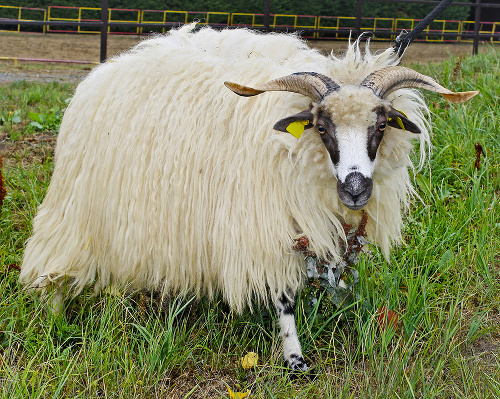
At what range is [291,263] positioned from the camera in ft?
8.23

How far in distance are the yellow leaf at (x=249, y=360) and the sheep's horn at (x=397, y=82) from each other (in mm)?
1296

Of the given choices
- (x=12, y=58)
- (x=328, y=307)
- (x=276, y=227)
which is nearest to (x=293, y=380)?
(x=328, y=307)

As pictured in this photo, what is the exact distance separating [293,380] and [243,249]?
615 mm

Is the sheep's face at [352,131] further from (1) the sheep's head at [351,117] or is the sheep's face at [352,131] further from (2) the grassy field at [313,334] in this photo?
(2) the grassy field at [313,334]

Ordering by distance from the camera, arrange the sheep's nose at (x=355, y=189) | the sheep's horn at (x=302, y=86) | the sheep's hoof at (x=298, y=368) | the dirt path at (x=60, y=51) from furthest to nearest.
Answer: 1. the dirt path at (x=60, y=51)
2. the sheep's hoof at (x=298, y=368)
3. the sheep's horn at (x=302, y=86)
4. the sheep's nose at (x=355, y=189)

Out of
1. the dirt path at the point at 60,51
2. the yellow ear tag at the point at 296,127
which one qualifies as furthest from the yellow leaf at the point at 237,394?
the dirt path at the point at 60,51

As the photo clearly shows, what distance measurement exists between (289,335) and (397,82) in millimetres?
1241

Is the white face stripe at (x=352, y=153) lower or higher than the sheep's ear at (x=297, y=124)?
lower

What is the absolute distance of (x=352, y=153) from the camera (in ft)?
7.11

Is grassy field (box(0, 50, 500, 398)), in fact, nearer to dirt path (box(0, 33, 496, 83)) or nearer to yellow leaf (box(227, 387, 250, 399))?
yellow leaf (box(227, 387, 250, 399))

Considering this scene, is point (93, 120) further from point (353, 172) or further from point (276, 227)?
point (353, 172)

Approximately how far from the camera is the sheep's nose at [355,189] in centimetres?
213

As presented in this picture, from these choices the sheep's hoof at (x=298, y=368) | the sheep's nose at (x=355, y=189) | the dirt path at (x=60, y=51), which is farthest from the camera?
the dirt path at (x=60, y=51)

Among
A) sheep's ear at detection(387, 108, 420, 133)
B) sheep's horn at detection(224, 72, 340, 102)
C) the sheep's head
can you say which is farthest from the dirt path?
sheep's ear at detection(387, 108, 420, 133)
